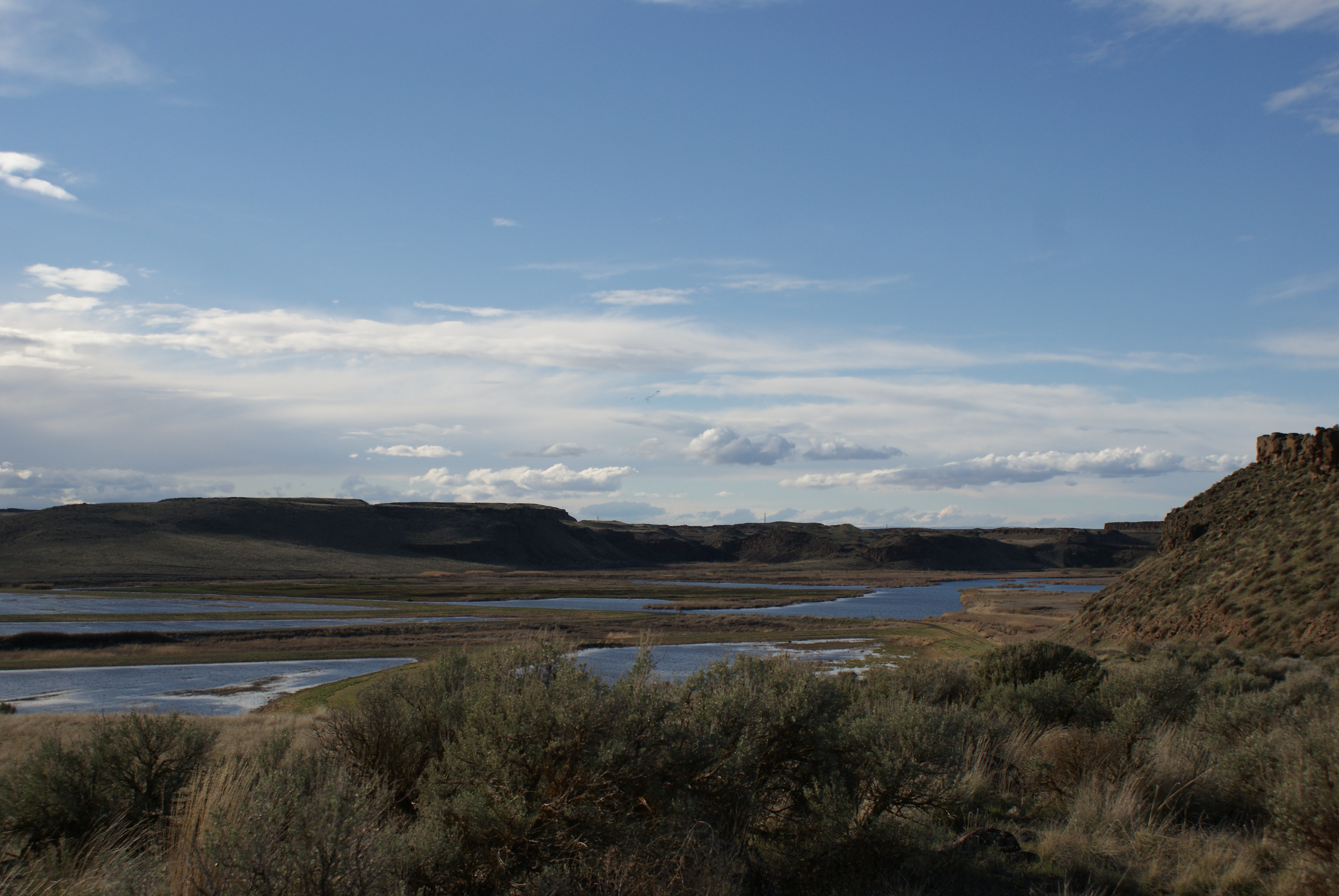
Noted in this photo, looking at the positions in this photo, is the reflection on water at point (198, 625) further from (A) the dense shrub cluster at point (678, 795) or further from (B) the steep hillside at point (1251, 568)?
(A) the dense shrub cluster at point (678, 795)

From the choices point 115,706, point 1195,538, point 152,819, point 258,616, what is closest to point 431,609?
point 258,616

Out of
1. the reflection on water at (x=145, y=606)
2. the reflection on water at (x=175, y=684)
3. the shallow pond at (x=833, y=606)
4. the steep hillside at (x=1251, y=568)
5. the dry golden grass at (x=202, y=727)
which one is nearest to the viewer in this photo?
the dry golden grass at (x=202, y=727)

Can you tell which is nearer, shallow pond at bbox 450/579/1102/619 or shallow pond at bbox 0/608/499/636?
shallow pond at bbox 0/608/499/636

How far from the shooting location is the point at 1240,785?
8.32 meters

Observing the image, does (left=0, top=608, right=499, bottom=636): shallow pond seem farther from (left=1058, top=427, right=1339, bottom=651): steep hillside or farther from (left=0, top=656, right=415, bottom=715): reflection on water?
(left=1058, top=427, right=1339, bottom=651): steep hillside

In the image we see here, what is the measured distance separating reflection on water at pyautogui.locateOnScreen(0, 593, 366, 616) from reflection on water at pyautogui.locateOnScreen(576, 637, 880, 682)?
30448mm

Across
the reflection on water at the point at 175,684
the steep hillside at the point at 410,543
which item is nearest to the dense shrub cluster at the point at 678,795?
the reflection on water at the point at 175,684

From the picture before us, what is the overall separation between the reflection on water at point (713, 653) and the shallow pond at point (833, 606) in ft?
59.0

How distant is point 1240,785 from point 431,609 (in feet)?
204

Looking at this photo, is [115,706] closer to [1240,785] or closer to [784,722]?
[784,722]

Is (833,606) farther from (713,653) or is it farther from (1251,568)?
(1251,568)

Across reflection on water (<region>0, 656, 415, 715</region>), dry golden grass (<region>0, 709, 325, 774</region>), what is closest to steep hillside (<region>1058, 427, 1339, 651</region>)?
dry golden grass (<region>0, 709, 325, 774</region>)

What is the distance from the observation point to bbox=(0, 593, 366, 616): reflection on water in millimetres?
57312

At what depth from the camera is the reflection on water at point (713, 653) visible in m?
32.8
